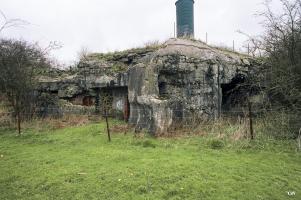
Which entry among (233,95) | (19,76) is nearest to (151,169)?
(233,95)

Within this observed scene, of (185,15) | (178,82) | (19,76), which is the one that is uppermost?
(185,15)

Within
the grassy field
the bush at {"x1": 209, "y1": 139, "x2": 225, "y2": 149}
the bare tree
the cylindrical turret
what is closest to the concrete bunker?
the grassy field

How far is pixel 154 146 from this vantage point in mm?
9562

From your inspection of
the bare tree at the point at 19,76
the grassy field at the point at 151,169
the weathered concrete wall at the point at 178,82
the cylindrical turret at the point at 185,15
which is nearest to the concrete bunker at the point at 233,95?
the weathered concrete wall at the point at 178,82

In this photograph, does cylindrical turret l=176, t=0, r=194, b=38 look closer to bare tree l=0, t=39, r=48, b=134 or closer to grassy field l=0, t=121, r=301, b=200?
bare tree l=0, t=39, r=48, b=134

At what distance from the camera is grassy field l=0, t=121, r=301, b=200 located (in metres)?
6.06

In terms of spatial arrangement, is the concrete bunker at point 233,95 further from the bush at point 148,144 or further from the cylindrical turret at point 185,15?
the cylindrical turret at point 185,15

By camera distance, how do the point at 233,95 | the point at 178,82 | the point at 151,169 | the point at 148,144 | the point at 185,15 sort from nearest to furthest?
1. the point at 151,169
2. the point at 148,144
3. the point at 178,82
4. the point at 233,95
5. the point at 185,15

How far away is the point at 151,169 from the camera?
7129 mm

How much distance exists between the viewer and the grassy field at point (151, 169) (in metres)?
6.06

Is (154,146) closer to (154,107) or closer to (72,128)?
(154,107)

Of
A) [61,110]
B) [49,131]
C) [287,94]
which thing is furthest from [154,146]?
[61,110]

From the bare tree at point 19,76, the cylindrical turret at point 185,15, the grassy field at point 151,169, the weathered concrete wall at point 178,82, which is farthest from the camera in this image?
the cylindrical turret at point 185,15

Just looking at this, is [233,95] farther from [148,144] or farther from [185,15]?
[185,15]
